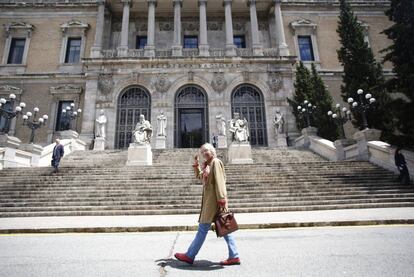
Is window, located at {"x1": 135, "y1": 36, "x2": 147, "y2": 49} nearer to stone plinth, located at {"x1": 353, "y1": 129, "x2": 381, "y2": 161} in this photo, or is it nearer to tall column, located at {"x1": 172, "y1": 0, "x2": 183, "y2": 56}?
tall column, located at {"x1": 172, "y1": 0, "x2": 183, "y2": 56}

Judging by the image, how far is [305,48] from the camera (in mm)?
26141

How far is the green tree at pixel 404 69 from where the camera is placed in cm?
1070

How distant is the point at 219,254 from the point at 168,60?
20.5 meters

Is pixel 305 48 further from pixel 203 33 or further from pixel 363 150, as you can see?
pixel 363 150

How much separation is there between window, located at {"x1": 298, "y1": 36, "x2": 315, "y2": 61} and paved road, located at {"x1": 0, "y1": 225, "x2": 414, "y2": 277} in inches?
918

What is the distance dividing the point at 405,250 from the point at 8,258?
547 centimetres

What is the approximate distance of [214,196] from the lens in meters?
3.27

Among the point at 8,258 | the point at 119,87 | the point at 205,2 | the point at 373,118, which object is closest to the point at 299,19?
the point at 205,2

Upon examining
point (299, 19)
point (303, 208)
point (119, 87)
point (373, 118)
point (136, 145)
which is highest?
point (299, 19)

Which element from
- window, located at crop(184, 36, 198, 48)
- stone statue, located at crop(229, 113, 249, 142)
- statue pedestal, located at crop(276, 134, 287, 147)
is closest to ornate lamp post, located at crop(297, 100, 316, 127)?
statue pedestal, located at crop(276, 134, 287, 147)

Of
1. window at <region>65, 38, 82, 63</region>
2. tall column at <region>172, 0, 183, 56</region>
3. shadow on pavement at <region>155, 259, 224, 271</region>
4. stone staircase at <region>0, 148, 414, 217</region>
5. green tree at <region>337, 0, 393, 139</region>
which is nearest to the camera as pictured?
shadow on pavement at <region>155, 259, 224, 271</region>

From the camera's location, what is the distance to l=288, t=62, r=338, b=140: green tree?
1848cm

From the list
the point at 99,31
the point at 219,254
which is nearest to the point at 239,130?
the point at 219,254

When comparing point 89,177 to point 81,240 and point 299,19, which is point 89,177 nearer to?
point 81,240
